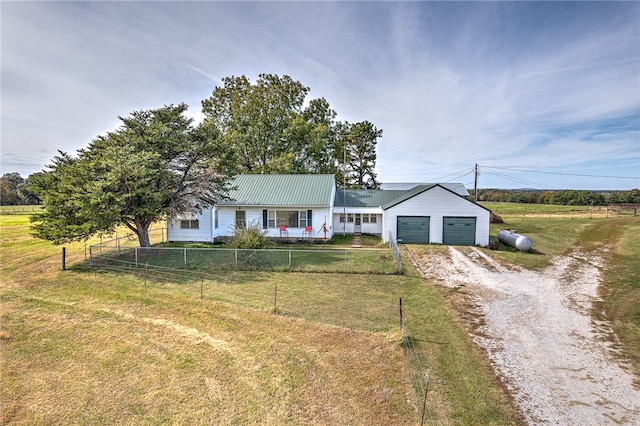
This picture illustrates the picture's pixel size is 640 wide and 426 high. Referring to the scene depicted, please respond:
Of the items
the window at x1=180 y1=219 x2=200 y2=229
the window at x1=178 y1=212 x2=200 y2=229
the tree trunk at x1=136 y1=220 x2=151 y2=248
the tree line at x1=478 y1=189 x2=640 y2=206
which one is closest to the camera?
the tree trunk at x1=136 y1=220 x2=151 y2=248

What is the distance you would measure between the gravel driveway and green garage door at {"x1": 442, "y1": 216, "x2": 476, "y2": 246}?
589 cm

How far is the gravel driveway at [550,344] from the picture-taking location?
19.8 feet

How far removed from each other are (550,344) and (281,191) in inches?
748

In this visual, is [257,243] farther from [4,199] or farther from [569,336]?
[4,199]

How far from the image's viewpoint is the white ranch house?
21938 millimetres

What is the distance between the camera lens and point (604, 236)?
26.0 meters

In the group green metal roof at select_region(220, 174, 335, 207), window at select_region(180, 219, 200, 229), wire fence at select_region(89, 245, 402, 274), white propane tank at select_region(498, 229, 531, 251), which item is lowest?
wire fence at select_region(89, 245, 402, 274)

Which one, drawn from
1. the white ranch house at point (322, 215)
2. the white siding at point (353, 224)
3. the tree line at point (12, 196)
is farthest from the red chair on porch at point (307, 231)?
the tree line at point (12, 196)

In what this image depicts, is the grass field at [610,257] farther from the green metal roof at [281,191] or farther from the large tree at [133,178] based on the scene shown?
the large tree at [133,178]

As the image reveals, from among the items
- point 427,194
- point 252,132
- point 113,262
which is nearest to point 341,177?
point 252,132

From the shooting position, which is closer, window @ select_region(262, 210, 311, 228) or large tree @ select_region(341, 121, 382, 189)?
window @ select_region(262, 210, 311, 228)

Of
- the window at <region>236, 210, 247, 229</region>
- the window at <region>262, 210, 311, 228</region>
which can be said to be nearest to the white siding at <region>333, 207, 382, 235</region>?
the window at <region>262, 210, 311, 228</region>

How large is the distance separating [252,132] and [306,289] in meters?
27.1

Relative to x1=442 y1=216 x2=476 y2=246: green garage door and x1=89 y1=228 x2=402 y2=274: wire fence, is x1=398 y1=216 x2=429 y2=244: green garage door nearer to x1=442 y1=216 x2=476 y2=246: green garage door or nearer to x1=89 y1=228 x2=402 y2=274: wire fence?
x1=442 y1=216 x2=476 y2=246: green garage door
